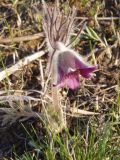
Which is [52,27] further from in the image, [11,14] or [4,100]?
[11,14]

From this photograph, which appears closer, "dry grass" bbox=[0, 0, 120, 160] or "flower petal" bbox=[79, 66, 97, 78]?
"flower petal" bbox=[79, 66, 97, 78]

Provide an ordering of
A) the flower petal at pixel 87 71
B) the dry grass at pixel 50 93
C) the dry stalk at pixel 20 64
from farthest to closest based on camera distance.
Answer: the dry stalk at pixel 20 64, the dry grass at pixel 50 93, the flower petal at pixel 87 71

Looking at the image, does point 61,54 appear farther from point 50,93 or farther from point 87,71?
point 50,93

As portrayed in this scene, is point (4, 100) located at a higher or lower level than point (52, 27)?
lower

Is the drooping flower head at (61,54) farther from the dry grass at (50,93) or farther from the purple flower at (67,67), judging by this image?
the dry grass at (50,93)

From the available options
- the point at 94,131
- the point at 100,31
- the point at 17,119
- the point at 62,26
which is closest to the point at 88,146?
the point at 94,131

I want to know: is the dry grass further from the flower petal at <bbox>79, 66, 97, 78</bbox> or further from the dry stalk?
the flower petal at <bbox>79, 66, 97, 78</bbox>

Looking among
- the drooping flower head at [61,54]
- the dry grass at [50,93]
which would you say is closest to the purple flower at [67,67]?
the drooping flower head at [61,54]

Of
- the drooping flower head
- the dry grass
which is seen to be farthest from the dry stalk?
the drooping flower head
